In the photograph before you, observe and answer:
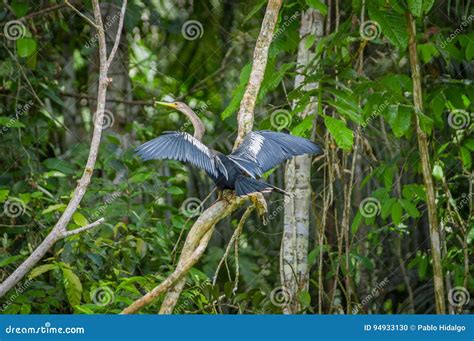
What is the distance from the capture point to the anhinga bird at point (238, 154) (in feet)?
9.71

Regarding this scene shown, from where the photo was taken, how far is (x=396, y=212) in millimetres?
4117

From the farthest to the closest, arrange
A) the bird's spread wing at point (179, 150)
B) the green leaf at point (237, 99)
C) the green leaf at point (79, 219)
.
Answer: the green leaf at point (79, 219), the green leaf at point (237, 99), the bird's spread wing at point (179, 150)

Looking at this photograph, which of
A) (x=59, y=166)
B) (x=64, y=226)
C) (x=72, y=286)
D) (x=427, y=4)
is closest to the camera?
(x=64, y=226)

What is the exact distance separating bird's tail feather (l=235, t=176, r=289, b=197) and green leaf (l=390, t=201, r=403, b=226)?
1250 mm

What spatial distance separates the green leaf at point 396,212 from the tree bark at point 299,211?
1.57 feet

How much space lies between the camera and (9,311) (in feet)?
13.1

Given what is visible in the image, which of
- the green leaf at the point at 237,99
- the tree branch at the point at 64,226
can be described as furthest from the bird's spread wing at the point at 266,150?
the tree branch at the point at 64,226

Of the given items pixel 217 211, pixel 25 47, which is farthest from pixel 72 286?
pixel 25 47

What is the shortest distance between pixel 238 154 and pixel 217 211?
36cm

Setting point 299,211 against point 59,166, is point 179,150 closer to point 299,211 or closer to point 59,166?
point 299,211

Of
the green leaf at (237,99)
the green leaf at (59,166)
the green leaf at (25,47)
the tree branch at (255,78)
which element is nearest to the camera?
the tree branch at (255,78)

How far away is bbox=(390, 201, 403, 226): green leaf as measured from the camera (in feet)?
13.5

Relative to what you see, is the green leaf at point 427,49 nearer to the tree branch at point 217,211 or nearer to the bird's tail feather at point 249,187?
the tree branch at point 217,211

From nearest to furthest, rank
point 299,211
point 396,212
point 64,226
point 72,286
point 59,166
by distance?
1. point 64,226
2. point 72,286
3. point 396,212
4. point 299,211
5. point 59,166
